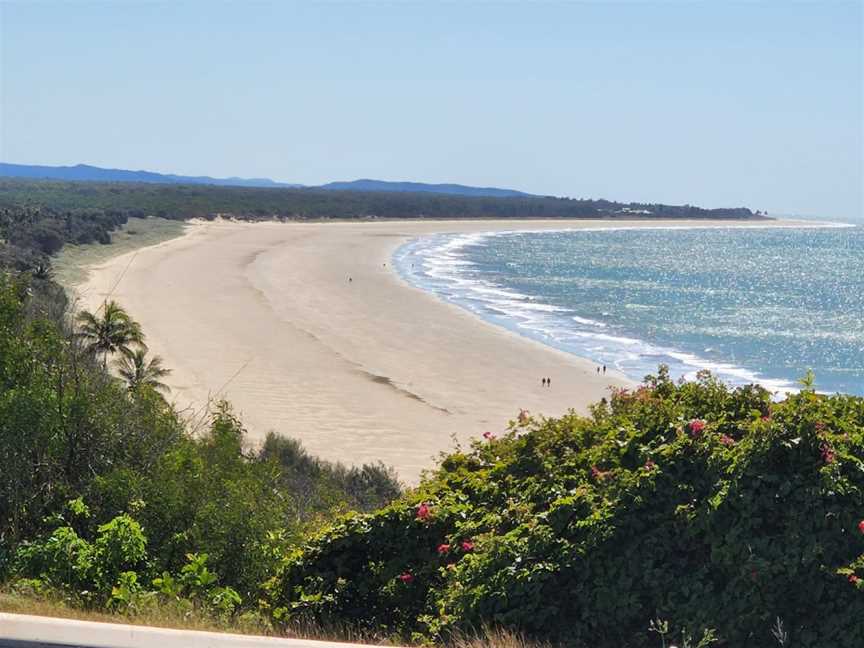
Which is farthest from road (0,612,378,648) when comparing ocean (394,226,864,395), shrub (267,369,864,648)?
ocean (394,226,864,395)

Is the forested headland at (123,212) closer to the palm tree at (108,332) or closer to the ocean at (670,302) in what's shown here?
the palm tree at (108,332)

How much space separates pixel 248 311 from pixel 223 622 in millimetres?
38118

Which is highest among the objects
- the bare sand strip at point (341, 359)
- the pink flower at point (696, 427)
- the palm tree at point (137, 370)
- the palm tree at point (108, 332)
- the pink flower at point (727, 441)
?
the pink flower at point (696, 427)

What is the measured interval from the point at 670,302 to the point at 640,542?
54064mm

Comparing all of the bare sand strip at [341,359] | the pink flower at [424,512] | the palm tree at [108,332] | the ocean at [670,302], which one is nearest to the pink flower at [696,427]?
the pink flower at [424,512]

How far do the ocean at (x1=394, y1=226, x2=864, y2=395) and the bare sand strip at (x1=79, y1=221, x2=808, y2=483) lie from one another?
3.44 m

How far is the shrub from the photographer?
5.80 metres

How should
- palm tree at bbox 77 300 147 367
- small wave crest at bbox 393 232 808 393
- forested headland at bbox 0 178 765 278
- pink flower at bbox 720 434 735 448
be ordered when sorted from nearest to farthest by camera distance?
pink flower at bbox 720 434 735 448 < palm tree at bbox 77 300 147 367 < small wave crest at bbox 393 232 808 393 < forested headland at bbox 0 178 765 278

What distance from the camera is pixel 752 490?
6078 mm

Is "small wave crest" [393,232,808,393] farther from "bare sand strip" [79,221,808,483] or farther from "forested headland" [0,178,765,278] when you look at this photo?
"forested headland" [0,178,765,278]

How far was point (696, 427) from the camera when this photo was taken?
666cm

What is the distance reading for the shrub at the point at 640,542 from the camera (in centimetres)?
580

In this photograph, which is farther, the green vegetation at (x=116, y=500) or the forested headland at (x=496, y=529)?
A: the green vegetation at (x=116, y=500)

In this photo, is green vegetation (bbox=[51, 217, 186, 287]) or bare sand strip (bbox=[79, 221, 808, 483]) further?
green vegetation (bbox=[51, 217, 186, 287])
